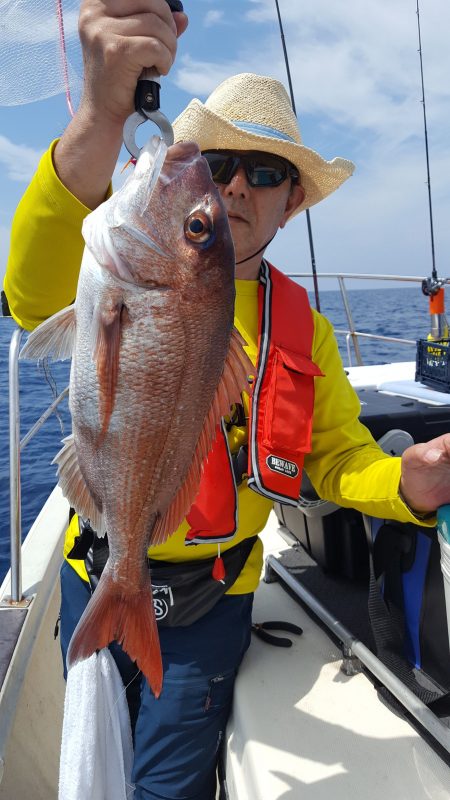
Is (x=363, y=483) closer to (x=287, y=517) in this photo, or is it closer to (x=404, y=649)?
(x=404, y=649)

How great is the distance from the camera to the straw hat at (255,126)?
2109mm

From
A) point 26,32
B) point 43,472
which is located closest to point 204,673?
point 26,32

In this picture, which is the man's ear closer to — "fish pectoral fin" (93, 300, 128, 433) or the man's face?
the man's face

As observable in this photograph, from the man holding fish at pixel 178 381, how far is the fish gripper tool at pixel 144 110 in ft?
0.07

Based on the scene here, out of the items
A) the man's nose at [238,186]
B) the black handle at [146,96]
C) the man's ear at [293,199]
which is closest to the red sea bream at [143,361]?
the black handle at [146,96]

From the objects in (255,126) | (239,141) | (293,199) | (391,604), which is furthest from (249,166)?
(391,604)

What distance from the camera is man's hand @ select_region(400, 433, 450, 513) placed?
168 cm

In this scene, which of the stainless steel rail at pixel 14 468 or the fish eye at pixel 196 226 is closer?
the fish eye at pixel 196 226

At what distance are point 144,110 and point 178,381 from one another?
613mm

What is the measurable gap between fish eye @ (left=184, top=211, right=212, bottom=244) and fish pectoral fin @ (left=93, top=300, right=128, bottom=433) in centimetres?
23

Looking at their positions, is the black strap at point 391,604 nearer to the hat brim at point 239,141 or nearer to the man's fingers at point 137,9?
the hat brim at point 239,141

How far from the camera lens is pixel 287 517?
3.35m

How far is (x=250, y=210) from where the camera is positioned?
7.00 ft

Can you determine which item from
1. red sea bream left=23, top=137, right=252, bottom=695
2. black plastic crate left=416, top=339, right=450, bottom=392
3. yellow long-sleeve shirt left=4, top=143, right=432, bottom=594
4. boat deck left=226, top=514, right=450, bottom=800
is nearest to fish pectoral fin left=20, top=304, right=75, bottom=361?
red sea bream left=23, top=137, right=252, bottom=695
